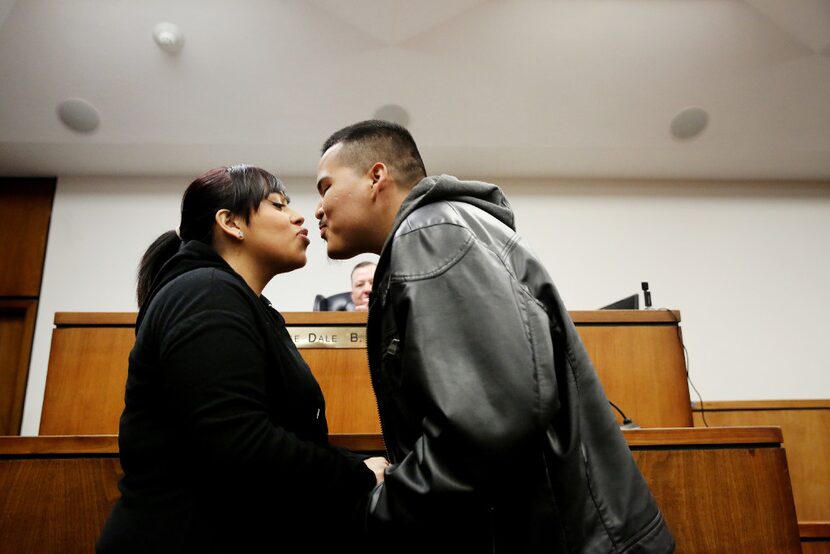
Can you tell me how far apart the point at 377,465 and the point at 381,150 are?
64 centimetres

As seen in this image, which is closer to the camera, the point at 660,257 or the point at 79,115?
the point at 79,115

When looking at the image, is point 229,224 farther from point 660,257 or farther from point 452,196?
point 660,257

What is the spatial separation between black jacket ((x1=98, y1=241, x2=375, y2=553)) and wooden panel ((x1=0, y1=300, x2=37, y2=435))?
3.34 metres

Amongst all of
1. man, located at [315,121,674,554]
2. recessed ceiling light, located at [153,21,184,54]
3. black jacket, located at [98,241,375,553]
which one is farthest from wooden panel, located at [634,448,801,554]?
recessed ceiling light, located at [153,21,184,54]

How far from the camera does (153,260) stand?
128 cm

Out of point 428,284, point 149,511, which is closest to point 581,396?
point 428,284

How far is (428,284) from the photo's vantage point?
87cm

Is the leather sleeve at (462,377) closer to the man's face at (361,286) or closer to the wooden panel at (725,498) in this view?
the wooden panel at (725,498)

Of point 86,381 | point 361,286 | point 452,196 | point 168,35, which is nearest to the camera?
point 452,196

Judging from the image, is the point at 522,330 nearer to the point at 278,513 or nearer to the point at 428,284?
the point at 428,284

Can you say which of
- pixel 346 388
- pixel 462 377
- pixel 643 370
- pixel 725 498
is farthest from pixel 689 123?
pixel 462 377

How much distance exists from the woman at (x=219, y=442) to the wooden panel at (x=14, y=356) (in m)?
3.29

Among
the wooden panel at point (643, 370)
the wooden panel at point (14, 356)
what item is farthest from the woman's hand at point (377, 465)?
the wooden panel at point (14, 356)

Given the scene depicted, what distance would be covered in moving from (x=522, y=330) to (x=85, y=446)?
887 mm
